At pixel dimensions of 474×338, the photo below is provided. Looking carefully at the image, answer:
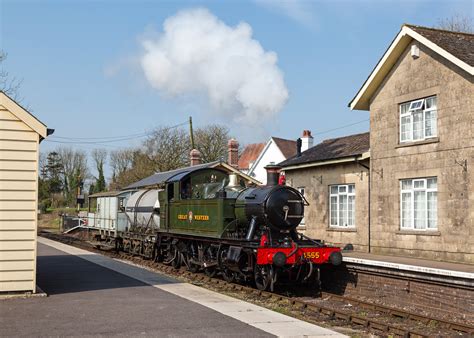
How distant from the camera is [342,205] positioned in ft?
64.1

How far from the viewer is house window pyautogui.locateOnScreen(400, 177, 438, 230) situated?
601 inches

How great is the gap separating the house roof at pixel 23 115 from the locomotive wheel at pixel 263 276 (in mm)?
5663

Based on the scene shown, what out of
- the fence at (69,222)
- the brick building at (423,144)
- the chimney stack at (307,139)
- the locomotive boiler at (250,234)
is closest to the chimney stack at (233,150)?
the chimney stack at (307,139)

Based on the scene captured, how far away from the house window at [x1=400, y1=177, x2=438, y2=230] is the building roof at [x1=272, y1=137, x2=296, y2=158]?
31527mm

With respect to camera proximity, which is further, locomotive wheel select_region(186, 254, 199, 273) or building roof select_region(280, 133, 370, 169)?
building roof select_region(280, 133, 370, 169)

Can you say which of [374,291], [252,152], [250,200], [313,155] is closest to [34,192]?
[250,200]

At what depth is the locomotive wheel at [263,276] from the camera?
12.6 m

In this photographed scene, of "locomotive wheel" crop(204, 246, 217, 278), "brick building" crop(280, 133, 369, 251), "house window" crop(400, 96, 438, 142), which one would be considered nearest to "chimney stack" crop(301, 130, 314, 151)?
"brick building" crop(280, 133, 369, 251)

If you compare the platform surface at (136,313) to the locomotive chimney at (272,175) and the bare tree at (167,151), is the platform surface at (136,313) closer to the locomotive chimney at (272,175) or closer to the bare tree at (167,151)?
the locomotive chimney at (272,175)

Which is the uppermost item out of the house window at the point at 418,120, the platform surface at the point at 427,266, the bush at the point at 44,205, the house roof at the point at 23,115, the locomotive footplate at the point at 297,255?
the house window at the point at 418,120

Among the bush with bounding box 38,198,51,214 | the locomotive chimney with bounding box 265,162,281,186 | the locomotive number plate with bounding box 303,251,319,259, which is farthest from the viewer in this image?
the bush with bounding box 38,198,51,214

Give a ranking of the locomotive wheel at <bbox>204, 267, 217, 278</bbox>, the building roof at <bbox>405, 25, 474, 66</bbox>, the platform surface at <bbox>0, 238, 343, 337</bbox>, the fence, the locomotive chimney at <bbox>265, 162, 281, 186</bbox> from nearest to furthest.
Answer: the platform surface at <bbox>0, 238, 343, 337</bbox> → the locomotive chimney at <bbox>265, 162, 281, 186</bbox> → the building roof at <bbox>405, 25, 474, 66</bbox> → the locomotive wheel at <bbox>204, 267, 217, 278</bbox> → the fence

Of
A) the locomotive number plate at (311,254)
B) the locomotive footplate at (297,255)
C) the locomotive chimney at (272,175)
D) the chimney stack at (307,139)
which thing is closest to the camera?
the locomotive footplate at (297,255)

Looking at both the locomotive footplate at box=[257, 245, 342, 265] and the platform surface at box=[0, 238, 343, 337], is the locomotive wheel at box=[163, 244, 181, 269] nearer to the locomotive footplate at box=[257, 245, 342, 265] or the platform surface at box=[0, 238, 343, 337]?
the platform surface at box=[0, 238, 343, 337]
